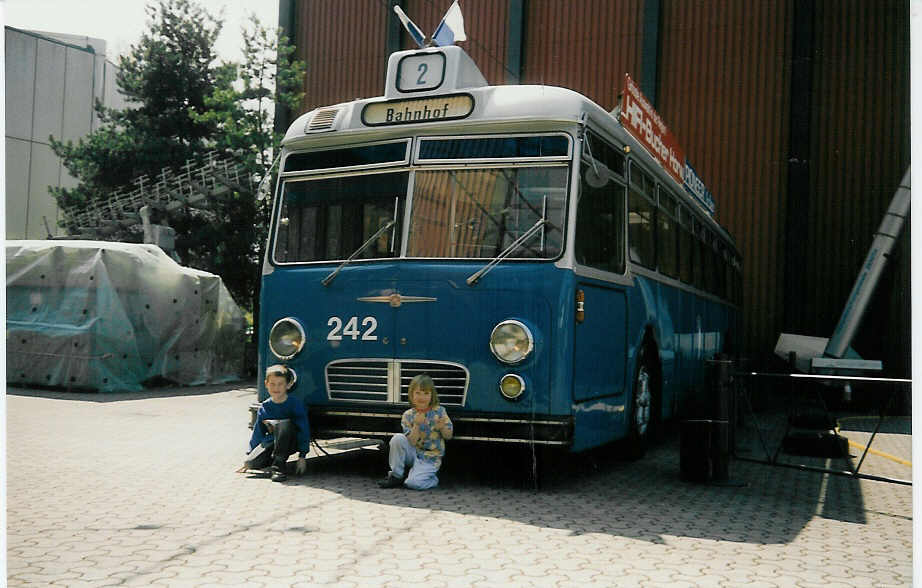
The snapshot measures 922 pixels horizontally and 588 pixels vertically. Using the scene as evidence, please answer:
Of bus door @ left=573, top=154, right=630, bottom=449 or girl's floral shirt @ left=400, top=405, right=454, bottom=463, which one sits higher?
bus door @ left=573, top=154, right=630, bottom=449

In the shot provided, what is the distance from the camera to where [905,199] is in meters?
17.1

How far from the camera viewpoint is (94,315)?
50.1 ft

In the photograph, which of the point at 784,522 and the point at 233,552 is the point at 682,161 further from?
the point at 233,552

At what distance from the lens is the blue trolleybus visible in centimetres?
714

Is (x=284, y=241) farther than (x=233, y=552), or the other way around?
(x=284, y=241)

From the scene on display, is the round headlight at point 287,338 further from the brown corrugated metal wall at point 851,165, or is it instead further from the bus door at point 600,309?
the brown corrugated metal wall at point 851,165

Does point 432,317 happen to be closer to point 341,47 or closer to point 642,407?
point 642,407

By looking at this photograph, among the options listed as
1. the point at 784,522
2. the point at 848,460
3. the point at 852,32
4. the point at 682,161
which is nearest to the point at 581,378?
the point at 784,522

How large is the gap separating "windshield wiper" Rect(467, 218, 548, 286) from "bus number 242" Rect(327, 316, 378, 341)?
0.92 meters

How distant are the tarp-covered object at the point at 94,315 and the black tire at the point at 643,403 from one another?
9708mm

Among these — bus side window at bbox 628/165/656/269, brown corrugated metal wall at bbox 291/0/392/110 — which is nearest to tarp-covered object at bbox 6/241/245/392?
brown corrugated metal wall at bbox 291/0/392/110

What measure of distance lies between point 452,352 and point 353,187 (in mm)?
1709

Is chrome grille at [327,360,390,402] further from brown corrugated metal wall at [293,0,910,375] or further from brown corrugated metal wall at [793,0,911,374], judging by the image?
brown corrugated metal wall at [293,0,910,375]

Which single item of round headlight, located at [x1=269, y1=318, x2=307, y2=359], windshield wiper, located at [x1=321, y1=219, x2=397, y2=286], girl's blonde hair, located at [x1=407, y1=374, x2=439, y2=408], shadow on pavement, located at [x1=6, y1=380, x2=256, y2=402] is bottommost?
shadow on pavement, located at [x1=6, y1=380, x2=256, y2=402]
